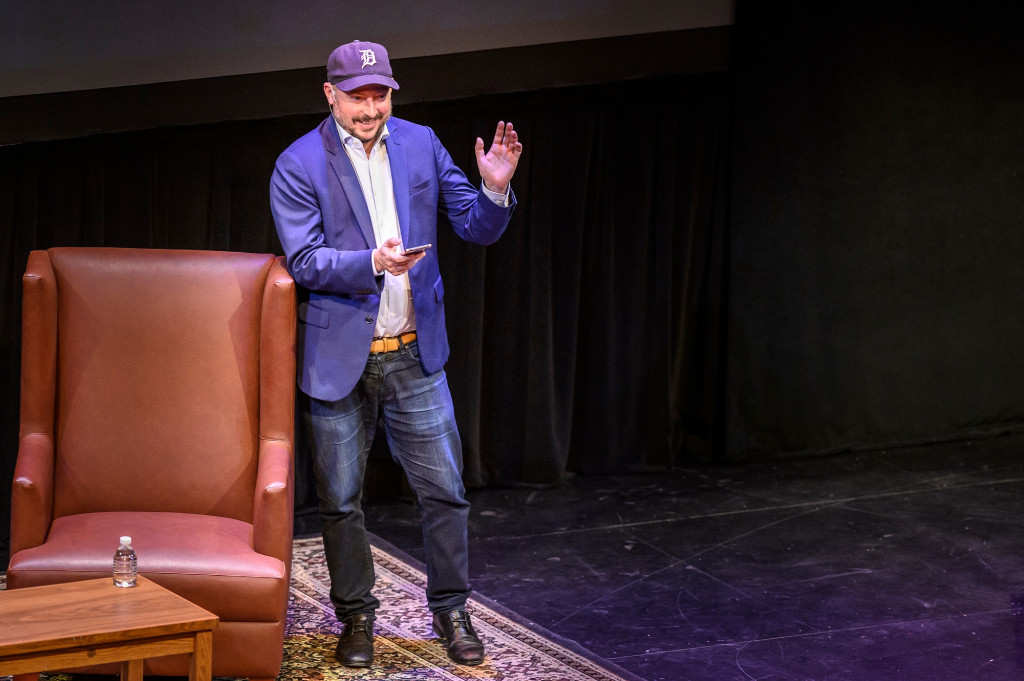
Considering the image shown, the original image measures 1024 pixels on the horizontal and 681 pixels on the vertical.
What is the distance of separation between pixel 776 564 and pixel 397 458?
173 cm

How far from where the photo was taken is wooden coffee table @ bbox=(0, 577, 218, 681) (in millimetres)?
2496

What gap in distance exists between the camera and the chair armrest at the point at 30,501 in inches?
128

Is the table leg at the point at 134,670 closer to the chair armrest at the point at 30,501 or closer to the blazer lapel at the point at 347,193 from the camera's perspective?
the chair armrest at the point at 30,501

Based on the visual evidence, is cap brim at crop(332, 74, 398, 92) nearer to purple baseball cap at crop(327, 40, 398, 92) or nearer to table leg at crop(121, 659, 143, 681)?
purple baseball cap at crop(327, 40, 398, 92)

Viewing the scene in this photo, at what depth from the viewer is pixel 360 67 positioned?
126 inches

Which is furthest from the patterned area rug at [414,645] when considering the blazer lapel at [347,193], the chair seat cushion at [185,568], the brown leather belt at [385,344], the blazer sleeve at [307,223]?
the blazer lapel at [347,193]

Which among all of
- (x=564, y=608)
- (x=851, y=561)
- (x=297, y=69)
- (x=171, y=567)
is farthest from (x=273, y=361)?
(x=851, y=561)

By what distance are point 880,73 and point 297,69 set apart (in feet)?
10.1

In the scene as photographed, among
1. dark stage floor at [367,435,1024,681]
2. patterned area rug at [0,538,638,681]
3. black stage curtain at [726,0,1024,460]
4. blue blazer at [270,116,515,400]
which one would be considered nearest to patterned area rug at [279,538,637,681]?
patterned area rug at [0,538,638,681]

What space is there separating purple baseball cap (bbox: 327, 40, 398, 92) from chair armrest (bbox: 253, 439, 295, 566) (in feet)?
3.36

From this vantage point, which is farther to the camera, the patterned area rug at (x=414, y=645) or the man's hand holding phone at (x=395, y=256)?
the patterned area rug at (x=414, y=645)

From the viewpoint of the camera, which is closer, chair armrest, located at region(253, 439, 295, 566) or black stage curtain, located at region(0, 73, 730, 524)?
chair armrest, located at region(253, 439, 295, 566)

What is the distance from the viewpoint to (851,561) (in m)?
4.59

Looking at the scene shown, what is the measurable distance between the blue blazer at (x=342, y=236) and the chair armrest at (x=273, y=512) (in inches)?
9.4
